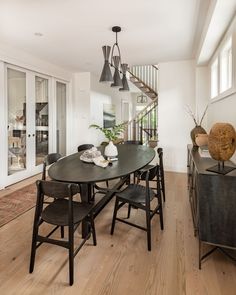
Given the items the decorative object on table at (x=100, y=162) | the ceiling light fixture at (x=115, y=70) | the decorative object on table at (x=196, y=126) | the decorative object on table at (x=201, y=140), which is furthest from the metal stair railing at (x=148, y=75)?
the decorative object on table at (x=100, y=162)

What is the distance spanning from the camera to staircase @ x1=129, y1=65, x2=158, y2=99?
769 centimetres

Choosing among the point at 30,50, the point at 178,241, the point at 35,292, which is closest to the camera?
the point at 35,292

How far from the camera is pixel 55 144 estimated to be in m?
5.79

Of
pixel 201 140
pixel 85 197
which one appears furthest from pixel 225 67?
pixel 85 197

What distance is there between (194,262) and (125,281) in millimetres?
668

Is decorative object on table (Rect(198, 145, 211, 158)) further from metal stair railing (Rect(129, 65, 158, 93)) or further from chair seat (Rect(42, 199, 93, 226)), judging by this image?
metal stair railing (Rect(129, 65, 158, 93))

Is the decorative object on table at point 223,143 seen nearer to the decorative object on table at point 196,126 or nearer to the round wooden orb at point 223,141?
the round wooden orb at point 223,141

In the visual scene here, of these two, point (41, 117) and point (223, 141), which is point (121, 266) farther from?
point (41, 117)

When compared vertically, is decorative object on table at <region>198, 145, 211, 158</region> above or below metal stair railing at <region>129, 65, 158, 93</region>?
below

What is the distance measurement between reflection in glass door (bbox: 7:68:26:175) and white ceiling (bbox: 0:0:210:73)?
63cm

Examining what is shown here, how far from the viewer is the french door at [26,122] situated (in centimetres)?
440

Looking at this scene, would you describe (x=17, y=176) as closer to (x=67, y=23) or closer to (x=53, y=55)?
(x=53, y=55)

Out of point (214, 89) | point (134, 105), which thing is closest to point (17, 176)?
point (214, 89)

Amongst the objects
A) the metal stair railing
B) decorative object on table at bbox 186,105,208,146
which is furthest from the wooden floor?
the metal stair railing
